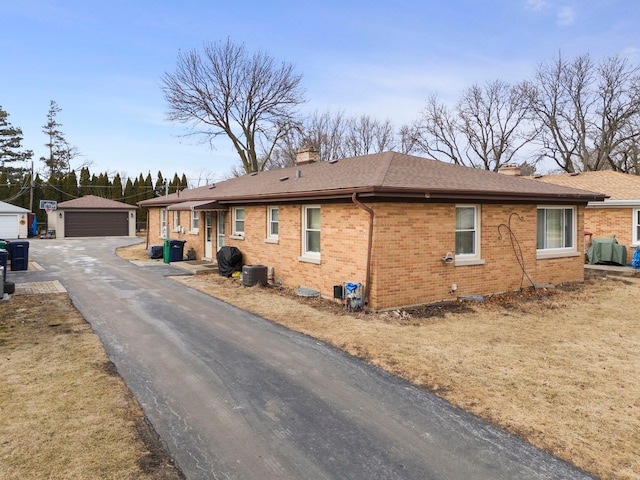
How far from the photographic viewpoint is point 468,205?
36.3 ft

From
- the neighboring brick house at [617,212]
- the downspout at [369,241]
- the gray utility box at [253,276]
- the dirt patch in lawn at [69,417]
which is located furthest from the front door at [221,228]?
the neighboring brick house at [617,212]

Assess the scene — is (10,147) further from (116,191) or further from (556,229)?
(556,229)

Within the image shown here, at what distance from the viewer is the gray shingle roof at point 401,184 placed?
9703mm

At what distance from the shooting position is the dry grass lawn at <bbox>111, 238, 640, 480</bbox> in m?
4.27

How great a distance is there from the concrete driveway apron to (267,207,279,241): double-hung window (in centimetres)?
544

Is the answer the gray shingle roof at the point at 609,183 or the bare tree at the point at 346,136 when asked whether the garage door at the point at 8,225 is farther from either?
the gray shingle roof at the point at 609,183

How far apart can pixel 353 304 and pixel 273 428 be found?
5.53m

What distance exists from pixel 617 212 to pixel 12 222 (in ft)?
139

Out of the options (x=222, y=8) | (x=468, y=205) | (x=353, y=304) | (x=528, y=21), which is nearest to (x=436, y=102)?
(x=528, y=21)

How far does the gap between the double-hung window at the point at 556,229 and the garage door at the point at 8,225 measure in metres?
39.0

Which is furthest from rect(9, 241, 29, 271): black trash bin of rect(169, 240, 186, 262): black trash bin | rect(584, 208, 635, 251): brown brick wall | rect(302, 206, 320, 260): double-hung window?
rect(584, 208, 635, 251): brown brick wall

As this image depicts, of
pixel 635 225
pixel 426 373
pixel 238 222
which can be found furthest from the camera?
pixel 635 225

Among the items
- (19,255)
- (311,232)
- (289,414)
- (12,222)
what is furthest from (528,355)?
(12,222)

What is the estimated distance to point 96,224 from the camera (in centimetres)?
3809
